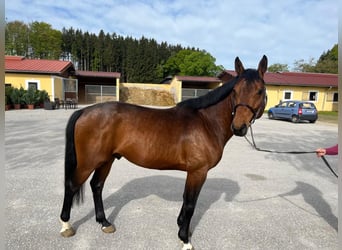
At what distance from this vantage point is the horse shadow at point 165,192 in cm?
310

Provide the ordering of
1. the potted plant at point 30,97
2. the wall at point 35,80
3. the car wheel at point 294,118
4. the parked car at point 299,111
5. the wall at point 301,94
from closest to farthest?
the parked car at point 299,111, the car wheel at point 294,118, the potted plant at point 30,97, the wall at point 35,80, the wall at point 301,94

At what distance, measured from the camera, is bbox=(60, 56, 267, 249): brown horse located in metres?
2.36

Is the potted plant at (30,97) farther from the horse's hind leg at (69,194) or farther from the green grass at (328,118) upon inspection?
the green grass at (328,118)

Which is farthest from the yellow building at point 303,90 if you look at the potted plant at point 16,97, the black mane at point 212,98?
the black mane at point 212,98

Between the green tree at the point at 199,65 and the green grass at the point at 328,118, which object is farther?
the green tree at the point at 199,65

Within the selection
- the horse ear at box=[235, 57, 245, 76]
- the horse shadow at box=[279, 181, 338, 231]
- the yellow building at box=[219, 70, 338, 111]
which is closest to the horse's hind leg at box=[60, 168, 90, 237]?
the horse ear at box=[235, 57, 245, 76]

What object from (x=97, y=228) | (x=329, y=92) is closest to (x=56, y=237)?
(x=97, y=228)

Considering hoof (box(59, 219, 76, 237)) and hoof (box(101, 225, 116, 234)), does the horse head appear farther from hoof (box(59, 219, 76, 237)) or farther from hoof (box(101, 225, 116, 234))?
→ hoof (box(59, 219, 76, 237))

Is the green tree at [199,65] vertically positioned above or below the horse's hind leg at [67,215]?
above

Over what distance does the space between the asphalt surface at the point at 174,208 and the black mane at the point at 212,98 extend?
1.49 metres

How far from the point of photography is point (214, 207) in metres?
3.27

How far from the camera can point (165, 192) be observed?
12.2ft

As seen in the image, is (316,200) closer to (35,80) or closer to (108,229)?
(108,229)

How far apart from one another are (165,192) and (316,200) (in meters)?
2.43
